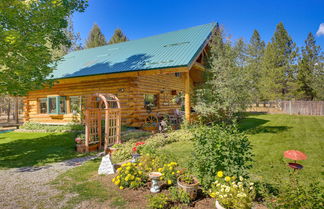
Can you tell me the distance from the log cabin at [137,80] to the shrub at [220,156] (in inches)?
250

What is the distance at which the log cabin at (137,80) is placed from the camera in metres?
10.9

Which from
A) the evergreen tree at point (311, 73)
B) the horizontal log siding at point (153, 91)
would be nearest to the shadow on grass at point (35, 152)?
the horizontal log siding at point (153, 91)

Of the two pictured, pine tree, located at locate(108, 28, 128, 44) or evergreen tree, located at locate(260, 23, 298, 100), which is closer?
evergreen tree, located at locate(260, 23, 298, 100)

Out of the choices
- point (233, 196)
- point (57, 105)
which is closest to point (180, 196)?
point (233, 196)

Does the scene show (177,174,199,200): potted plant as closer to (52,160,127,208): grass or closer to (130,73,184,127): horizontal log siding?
(52,160,127,208): grass

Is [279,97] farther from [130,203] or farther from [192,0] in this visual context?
[130,203]

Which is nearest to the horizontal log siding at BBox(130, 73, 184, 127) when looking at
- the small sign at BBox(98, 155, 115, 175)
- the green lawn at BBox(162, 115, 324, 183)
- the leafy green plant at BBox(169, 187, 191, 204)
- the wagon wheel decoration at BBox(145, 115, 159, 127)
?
the wagon wheel decoration at BBox(145, 115, 159, 127)

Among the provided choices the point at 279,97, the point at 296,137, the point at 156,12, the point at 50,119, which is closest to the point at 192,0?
the point at 156,12

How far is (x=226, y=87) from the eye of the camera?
384 inches

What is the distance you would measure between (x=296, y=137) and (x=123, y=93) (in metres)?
9.37

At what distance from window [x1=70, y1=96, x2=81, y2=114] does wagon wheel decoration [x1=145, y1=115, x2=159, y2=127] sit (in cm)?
485

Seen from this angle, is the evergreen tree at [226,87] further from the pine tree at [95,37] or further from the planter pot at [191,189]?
the pine tree at [95,37]

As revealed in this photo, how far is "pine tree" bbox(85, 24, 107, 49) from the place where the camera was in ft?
144

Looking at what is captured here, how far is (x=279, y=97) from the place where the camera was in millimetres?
28141
